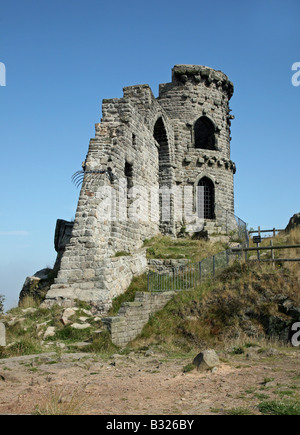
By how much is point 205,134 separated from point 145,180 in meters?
8.94

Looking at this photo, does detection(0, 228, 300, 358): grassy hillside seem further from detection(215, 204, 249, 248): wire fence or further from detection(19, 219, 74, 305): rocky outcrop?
detection(215, 204, 249, 248): wire fence

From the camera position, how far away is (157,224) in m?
20.1

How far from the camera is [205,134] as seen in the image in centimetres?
2542

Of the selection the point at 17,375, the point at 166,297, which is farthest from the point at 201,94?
the point at 17,375

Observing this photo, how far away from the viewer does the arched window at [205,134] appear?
23812 mm

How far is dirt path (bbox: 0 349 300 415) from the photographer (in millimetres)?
5531

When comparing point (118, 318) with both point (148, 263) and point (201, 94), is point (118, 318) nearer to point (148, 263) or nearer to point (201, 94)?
point (148, 263)

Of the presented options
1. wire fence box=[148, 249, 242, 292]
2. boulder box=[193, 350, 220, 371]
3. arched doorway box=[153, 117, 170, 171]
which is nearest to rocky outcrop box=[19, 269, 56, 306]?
wire fence box=[148, 249, 242, 292]

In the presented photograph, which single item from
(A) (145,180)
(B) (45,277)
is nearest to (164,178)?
(A) (145,180)

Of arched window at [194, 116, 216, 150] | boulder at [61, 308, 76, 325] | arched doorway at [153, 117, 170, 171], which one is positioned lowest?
boulder at [61, 308, 76, 325]

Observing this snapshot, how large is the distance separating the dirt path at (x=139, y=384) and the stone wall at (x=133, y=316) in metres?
1.68

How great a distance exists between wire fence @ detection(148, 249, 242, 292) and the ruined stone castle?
39.5 inches

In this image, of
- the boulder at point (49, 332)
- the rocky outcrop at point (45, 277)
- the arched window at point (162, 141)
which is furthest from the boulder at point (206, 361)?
the arched window at point (162, 141)

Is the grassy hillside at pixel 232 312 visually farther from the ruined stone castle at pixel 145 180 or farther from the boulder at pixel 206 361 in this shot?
the boulder at pixel 206 361
